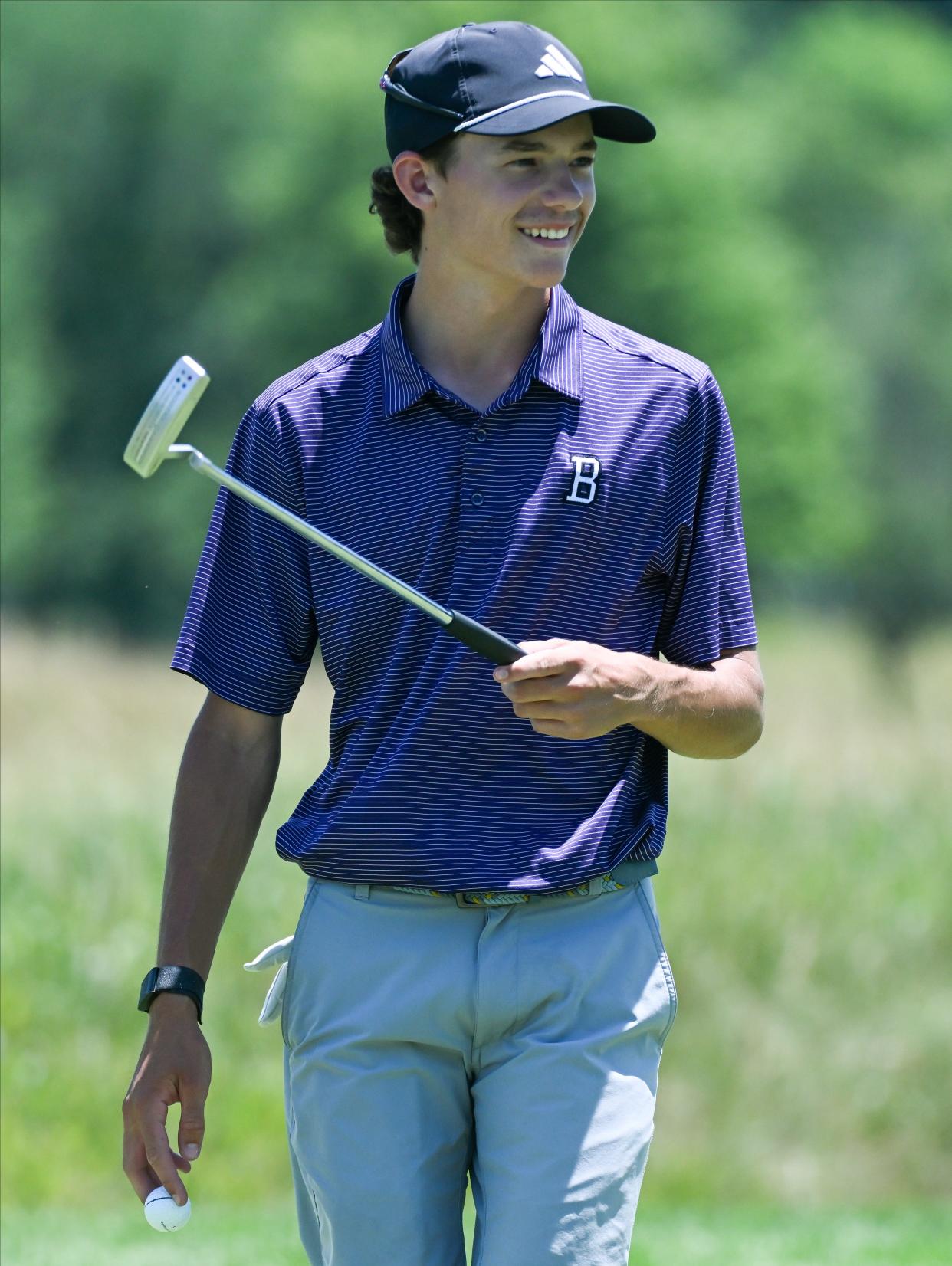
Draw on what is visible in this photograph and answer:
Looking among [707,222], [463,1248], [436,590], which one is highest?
[707,222]

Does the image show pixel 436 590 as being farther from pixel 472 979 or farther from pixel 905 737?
pixel 905 737

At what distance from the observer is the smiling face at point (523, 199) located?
98.7 inches

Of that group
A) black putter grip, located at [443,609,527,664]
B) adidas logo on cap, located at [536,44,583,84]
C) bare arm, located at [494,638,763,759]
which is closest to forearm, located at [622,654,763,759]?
bare arm, located at [494,638,763,759]

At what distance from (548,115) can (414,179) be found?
261 mm

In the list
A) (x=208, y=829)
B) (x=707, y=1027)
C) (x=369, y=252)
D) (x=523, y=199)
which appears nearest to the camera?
(x=523, y=199)

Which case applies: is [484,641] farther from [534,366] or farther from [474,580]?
[534,366]

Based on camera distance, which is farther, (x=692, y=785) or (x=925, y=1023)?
(x=692, y=785)

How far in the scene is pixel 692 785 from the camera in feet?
28.5

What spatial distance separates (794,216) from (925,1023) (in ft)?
119

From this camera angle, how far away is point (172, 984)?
8.31 feet

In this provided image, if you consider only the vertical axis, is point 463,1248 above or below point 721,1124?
above

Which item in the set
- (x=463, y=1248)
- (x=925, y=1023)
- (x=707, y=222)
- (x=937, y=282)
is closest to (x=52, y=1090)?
(x=925, y=1023)

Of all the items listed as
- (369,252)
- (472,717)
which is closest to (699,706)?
(472,717)

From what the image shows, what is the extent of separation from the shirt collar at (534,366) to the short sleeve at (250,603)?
179 millimetres
